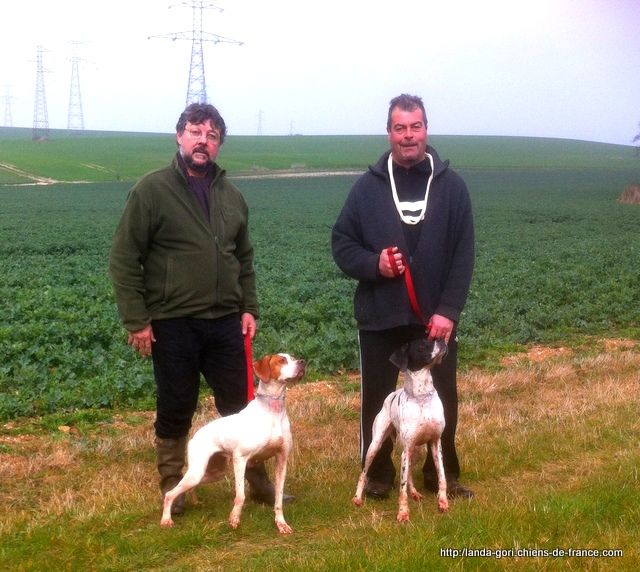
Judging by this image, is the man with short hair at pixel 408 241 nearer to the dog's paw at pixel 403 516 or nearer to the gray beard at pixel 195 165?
the dog's paw at pixel 403 516

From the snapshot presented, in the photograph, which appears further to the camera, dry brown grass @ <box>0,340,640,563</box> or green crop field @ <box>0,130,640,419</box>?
green crop field @ <box>0,130,640,419</box>

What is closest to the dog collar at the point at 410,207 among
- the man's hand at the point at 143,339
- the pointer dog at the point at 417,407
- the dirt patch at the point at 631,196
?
the pointer dog at the point at 417,407

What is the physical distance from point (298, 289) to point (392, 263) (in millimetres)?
10138

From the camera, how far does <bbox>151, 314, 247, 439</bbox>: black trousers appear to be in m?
4.95

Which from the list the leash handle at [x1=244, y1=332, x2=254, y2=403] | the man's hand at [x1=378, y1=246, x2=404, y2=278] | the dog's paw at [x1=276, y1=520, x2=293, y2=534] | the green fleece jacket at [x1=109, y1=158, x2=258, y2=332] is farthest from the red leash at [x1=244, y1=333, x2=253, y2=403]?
the man's hand at [x1=378, y1=246, x2=404, y2=278]

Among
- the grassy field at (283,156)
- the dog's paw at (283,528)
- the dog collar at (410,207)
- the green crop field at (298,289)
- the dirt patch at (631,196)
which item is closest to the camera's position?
the dog's paw at (283,528)

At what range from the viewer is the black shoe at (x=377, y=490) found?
525 centimetres

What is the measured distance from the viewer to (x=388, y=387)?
210 inches

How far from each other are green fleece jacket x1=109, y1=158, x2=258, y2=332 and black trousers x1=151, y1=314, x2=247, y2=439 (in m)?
0.10

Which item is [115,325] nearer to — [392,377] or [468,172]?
[392,377]

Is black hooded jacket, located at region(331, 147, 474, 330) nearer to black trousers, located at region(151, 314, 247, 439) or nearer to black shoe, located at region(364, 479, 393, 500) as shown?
black trousers, located at region(151, 314, 247, 439)

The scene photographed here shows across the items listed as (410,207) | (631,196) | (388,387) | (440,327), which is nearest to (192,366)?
(388,387)

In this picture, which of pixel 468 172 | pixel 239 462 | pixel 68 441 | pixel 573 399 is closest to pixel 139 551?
pixel 239 462

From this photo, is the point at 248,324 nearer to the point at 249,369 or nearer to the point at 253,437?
the point at 249,369
